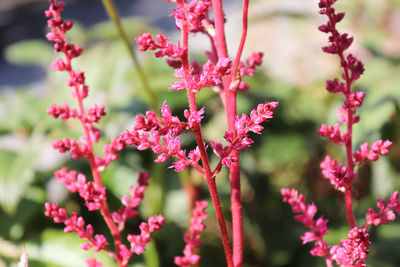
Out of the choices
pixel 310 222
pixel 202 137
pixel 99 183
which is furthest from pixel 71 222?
pixel 310 222

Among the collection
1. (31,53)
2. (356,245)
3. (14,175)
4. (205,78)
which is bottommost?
(356,245)

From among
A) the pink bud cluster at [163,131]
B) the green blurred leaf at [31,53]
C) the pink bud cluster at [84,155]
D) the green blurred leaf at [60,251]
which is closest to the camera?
the pink bud cluster at [163,131]

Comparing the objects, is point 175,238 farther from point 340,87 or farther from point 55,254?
point 340,87

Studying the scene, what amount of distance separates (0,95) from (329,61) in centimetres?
251

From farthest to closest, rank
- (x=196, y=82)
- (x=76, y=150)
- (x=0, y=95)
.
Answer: (x=0, y=95) → (x=76, y=150) → (x=196, y=82)

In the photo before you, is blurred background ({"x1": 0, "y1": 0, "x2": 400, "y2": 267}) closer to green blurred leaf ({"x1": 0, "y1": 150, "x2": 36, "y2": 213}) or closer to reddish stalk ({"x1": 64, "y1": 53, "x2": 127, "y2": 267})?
green blurred leaf ({"x1": 0, "y1": 150, "x2": 36, "y2": 213})

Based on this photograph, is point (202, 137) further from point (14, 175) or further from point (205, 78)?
point (14, 175)

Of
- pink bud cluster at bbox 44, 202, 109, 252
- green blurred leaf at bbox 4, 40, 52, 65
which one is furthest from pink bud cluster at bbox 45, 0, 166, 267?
green blurred leaf at bbox 4, 40, 52, 65

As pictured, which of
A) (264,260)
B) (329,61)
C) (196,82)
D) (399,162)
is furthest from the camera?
(329,61)

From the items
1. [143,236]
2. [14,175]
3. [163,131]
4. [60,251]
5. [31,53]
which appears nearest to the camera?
[163,131]

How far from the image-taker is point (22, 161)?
1.12m

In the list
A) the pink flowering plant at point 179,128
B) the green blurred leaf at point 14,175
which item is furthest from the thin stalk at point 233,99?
the green blurred leaf at point 14,175

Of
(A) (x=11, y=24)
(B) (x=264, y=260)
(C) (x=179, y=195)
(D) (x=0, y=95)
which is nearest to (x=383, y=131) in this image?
(B) (x=264, y=260)

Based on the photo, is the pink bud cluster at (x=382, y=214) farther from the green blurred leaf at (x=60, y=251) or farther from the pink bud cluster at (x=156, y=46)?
the green blurred leaf at (x=60, y=251)
